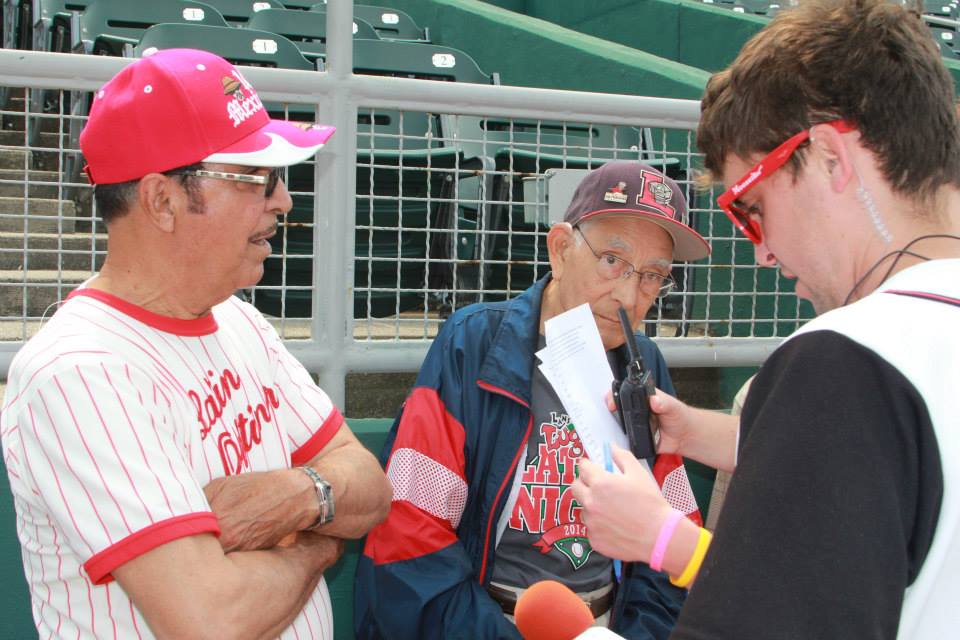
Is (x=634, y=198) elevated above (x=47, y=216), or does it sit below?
above

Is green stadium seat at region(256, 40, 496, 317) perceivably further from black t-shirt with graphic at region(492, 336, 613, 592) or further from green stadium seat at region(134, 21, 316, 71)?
green stadium seat at region(134, 21, 316, 71)

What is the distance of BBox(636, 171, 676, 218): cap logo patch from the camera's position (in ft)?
9.14

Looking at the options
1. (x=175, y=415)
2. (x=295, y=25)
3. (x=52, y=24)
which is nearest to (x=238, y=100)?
(x=175, y=415)

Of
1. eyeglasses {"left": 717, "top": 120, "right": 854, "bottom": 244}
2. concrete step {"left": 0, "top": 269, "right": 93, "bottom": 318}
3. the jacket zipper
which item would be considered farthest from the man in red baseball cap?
eyeglasses {"left": 717, "top": 120, "right": 854, "bottom": 244}

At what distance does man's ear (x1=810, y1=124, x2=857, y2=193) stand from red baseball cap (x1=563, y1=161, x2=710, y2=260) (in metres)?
1.44

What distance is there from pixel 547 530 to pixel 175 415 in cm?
123

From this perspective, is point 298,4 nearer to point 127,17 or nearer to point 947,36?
point 127,17

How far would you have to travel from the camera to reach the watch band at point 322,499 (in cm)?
203

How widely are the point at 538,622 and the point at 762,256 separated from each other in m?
0.75

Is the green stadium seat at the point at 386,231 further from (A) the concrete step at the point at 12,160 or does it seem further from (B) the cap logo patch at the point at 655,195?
(A) the concrete step at the point at 12,160

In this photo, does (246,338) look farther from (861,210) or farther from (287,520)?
(861,210)

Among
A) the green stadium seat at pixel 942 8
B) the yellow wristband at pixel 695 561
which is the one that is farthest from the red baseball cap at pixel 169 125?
the green stadium seat at pixel 942 8

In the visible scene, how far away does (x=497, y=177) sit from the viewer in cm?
343

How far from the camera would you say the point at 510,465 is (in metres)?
2.62
